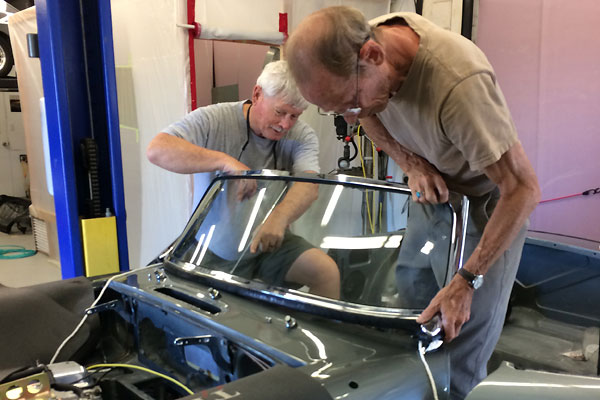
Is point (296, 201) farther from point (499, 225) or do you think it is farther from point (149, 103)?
point (149, 103)

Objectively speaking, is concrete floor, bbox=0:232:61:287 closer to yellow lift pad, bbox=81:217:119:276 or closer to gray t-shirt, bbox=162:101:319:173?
yellow lift pad, bbox=81:217:119:276

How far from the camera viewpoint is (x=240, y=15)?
447cm

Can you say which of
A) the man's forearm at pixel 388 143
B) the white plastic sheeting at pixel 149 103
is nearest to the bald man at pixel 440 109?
the man's forearm at pixel 388 143

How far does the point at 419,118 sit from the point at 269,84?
103 cm

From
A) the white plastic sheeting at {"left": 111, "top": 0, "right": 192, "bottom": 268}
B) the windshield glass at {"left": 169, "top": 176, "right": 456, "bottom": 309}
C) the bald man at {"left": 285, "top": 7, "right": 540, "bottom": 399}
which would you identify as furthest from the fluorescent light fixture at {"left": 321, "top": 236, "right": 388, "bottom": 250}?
the white plastic sheeting at {"left": 111, "top": 0, "right": 192, "bottom": 268}

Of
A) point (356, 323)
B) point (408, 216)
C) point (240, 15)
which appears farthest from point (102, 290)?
point (240, 15)

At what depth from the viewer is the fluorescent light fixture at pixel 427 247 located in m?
1.73

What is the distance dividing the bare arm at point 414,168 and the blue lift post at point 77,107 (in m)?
2.50

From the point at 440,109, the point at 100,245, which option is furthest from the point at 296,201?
the point at 100,245

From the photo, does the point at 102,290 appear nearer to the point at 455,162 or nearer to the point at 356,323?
the point at 356,323

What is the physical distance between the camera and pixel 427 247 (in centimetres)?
173

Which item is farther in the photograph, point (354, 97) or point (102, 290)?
point (102, 290)

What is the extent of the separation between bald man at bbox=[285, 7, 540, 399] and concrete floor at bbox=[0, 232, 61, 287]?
502 cm

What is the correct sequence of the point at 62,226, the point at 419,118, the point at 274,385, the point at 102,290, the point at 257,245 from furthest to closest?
the point at 62,226 → the point at 102,290 → the point at 257,245 → the point at 419,118 → the point at 274,385
